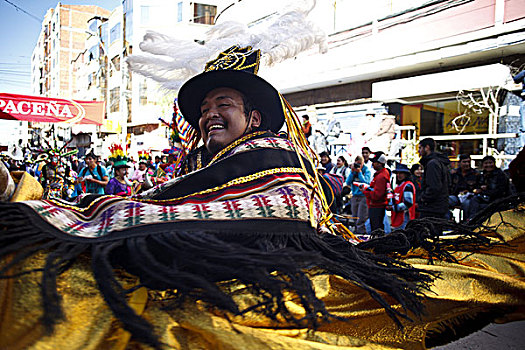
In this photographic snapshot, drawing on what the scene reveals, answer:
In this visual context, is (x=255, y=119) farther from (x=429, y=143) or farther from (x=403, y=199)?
(x=403, y=199)

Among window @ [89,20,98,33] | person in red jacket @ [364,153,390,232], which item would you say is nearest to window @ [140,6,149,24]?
window @ [89,20,98,33]

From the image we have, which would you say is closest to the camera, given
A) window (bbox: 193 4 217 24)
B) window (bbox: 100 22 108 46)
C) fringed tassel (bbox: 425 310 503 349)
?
fringed tassel (bbox: 425 310 503 349)

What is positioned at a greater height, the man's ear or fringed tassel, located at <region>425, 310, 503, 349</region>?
the man's ear

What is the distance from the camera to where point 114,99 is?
2962 cm

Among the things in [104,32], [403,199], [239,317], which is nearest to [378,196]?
[403,199]

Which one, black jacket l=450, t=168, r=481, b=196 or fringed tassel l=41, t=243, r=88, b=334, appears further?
black jacket l=450, t=168, r=481, b=196

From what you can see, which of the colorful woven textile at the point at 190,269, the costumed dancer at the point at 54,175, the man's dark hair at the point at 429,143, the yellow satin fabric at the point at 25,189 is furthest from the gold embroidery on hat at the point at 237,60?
the costumed dancer at the point at 54,175

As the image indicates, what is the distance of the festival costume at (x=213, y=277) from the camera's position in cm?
78

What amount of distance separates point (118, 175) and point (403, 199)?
4.88 m

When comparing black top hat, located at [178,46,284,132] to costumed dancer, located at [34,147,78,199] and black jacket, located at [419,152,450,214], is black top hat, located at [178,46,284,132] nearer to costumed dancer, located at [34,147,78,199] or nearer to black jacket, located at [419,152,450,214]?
black jacket, located at [419,152,450,214]

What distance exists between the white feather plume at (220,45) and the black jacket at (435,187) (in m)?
3.26

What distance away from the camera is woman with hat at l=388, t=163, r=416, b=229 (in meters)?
5.39

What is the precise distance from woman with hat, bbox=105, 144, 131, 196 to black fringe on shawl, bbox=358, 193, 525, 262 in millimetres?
5388

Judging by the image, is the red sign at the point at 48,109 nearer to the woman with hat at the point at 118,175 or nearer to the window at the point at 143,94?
the woman with hat at the point at 118,175
